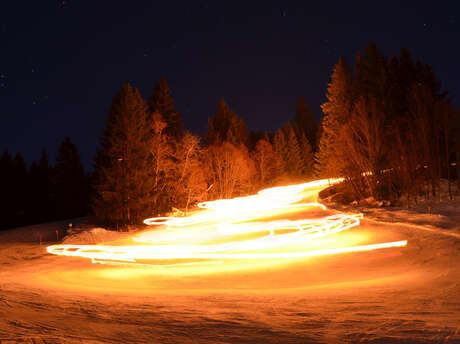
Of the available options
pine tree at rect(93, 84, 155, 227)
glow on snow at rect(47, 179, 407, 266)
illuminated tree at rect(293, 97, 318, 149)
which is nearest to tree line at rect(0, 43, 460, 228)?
pine tree at rect(93, 84, 155, 227)

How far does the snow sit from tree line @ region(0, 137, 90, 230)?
42544 millimetres

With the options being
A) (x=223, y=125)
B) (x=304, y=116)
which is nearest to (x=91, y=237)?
(x=223, y=125)

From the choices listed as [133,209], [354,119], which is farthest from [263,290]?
[133,209]

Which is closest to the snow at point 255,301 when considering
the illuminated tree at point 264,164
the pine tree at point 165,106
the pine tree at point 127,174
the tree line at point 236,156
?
the tree line at point 236,156

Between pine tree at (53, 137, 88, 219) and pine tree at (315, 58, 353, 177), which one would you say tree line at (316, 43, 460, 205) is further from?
pine tree at (53, 137, 88, 219)

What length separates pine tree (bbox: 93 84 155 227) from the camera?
2758cm

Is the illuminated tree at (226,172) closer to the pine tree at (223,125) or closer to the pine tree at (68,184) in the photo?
the pine tree at (223,125)

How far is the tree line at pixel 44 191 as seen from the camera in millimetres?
51375

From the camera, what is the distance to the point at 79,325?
15.6 feet

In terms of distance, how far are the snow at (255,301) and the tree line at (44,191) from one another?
42.5 m

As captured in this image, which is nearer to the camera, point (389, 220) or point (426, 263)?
point (426, 263)

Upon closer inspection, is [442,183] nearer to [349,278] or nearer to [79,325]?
[349,278]

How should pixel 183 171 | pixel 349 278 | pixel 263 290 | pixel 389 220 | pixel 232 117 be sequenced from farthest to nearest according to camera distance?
pixel 232 117 → pixel 183 171 → pixel 389 220 → pixel 349 278 → pixel 263 290

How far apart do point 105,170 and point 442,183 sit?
2513 cm
